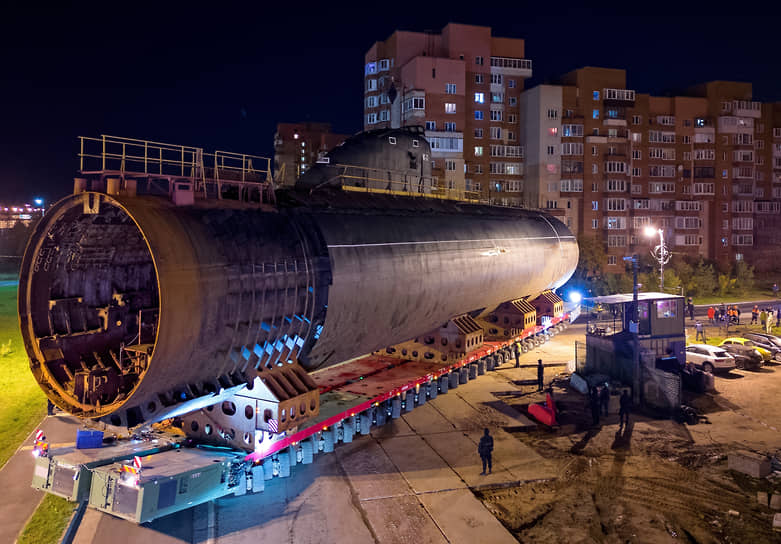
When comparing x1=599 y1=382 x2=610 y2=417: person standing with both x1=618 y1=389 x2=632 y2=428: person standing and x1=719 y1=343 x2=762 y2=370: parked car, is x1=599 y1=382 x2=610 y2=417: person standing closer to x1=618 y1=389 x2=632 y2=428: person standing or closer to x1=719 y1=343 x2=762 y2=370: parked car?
x1=618 y1=389 x2=632 y2=428: person standing

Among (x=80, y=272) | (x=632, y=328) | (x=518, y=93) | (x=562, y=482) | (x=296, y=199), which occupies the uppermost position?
(x=518, y=93)

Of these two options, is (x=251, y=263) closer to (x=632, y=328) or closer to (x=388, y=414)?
(x=388, y=414)

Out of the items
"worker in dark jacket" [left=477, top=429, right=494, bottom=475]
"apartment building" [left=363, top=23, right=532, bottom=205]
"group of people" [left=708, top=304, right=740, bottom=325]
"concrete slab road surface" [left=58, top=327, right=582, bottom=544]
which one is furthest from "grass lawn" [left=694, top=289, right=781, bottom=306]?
"worker in dark jacket" [left=477, top=429, right=494, bottom=475]

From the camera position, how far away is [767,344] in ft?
94.9

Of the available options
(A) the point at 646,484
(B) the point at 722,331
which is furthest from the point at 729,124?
(A) the point at 646,484

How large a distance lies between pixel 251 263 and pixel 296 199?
3.38 m

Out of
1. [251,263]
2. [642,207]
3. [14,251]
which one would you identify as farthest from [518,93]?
[14,251]

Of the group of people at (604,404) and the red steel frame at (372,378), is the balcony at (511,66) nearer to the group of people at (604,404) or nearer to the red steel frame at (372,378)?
the red steel frame at (372,378)

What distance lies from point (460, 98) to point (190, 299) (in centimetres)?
6113

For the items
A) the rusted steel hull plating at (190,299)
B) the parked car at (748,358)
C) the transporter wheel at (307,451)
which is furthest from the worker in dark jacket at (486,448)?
the parked car at (748,358)

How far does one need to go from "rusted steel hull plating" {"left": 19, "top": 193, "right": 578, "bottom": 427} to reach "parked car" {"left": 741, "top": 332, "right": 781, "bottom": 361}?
2261 centimetres

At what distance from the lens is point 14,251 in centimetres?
9025

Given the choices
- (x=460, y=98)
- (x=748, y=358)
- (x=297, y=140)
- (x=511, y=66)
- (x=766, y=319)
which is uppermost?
(x=297, y=140)

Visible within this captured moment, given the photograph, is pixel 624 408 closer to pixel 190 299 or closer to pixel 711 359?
pixel 711 359
